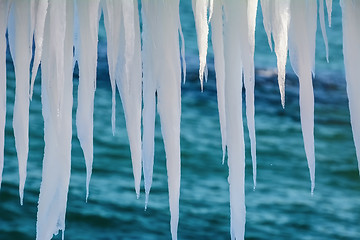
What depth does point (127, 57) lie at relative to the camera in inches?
23.9

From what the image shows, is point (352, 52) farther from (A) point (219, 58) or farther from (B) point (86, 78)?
(B) point (86, 78)

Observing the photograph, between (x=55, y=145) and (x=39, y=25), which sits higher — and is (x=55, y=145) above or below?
below

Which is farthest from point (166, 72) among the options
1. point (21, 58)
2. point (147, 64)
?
point (21, 58)

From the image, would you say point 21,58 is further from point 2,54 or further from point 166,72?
point 166,72

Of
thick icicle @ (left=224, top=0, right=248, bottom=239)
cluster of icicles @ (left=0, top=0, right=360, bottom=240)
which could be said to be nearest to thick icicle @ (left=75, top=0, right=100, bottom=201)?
cluster of icicles @ (left=0, top=0, right=360, bottom=240)

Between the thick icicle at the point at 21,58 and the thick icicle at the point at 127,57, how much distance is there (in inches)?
2.6

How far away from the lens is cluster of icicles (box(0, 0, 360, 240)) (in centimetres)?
60

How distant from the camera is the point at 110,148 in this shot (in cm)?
387

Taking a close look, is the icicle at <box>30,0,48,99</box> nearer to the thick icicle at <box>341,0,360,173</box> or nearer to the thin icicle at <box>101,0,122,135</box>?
the thin icicle at <box>101,0,122,135</box>

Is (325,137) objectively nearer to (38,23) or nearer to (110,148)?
(110,148)

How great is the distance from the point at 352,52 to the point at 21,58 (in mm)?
283

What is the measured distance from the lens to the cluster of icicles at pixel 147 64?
1.98 ft

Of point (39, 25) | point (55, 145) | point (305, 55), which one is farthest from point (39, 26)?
point (305, 55)

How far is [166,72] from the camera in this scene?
621 millimetres
